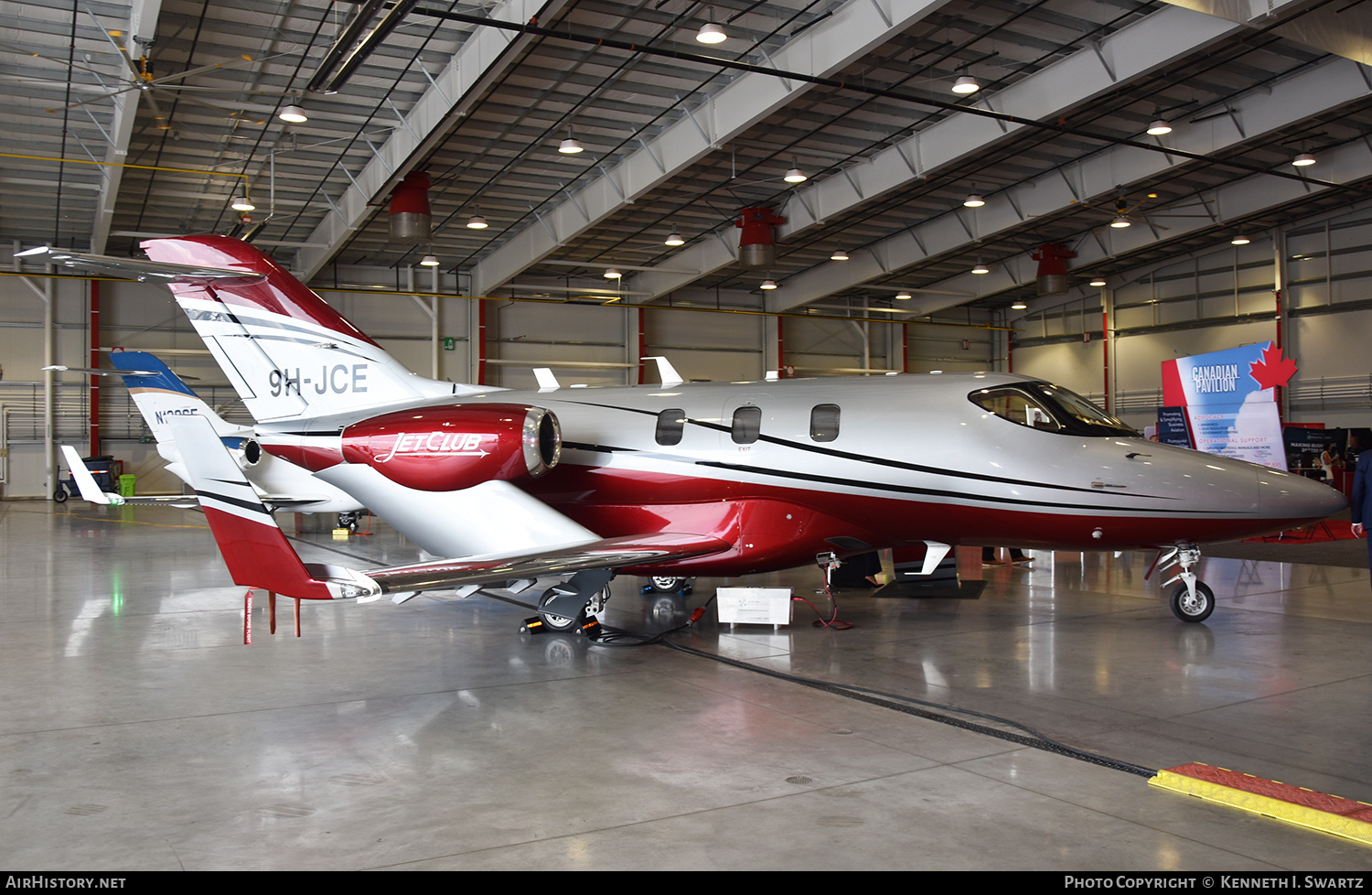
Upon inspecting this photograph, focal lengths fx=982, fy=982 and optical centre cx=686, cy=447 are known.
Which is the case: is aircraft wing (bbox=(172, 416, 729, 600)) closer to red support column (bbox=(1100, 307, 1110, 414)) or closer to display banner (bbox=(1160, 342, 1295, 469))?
display banner (bbox=(1160, 342, 1295, 469))

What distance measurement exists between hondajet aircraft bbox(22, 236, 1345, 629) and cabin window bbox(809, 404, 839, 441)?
0.07 ft

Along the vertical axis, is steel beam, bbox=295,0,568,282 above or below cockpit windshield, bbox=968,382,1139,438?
above

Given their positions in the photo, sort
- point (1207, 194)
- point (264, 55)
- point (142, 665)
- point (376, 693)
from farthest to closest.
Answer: point (1207, 194) < point (264, 55) < point (142, 665) < point (376, 693)

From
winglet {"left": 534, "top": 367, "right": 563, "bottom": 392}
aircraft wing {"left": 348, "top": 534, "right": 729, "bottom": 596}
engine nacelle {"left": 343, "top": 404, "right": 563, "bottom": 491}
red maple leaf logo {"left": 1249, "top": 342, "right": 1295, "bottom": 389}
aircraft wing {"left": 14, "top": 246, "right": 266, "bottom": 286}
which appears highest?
aircraft wing {"left": 14, "top": 246, "right": 266, "bottom": 286}

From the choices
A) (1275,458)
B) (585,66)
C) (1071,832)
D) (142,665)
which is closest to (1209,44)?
(1275,458)

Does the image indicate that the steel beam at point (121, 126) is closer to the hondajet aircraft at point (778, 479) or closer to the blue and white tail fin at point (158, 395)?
the blue and white tail fin at point (158, 395)

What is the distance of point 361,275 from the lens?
1298 inches

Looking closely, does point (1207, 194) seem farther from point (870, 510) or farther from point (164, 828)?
point (164, 828)

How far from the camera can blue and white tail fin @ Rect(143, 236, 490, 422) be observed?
11.6 meters

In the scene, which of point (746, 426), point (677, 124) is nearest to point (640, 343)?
point (677, 124)

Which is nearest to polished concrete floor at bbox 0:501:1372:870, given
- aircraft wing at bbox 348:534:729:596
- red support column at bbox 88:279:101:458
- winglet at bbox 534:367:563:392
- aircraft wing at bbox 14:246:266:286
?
aircraft wing at bbox 348:534:729:596

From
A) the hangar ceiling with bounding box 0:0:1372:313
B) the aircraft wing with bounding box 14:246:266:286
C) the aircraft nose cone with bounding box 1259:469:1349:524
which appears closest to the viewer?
the aircraft wing with bounding box 14:246:266:286

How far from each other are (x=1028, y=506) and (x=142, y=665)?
25.4 feet

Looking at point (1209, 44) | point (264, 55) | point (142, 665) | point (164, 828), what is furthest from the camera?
point (264, 55)
